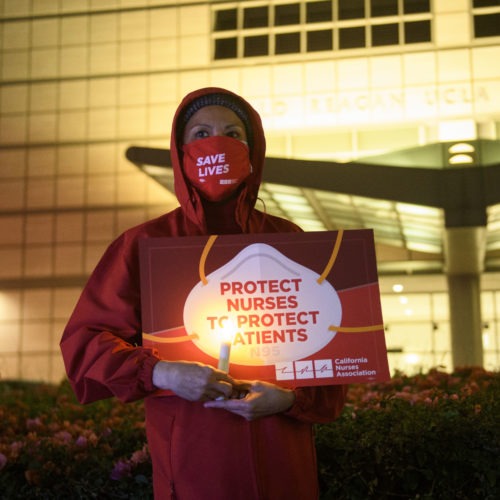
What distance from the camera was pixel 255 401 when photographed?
2318mm

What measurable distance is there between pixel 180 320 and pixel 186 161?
1.89 ft

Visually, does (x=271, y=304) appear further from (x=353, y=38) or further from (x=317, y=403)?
(x=353, y=38)

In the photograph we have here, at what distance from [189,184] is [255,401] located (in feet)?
2.69

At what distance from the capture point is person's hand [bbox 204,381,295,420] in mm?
2303

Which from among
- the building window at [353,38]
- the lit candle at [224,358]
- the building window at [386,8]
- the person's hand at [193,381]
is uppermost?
Result: the building window at [386,8]

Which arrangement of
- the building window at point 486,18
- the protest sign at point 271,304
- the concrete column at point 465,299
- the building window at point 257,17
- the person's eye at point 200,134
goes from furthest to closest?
1. the building window at point 257,17
2. the building window at point 486,18
3. the concrete column at point 465,299
4. the person's eye at point 200,134
5. the protest sign at point 271,304

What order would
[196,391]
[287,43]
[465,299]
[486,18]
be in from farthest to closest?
[287,43], [486,18], [465,299], [196,391]

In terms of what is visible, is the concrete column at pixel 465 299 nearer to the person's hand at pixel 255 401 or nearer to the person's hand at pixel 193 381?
the person's hand at pixel 255 401

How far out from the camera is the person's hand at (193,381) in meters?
2.24

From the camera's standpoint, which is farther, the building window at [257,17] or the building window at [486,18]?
the building window at [257,17]

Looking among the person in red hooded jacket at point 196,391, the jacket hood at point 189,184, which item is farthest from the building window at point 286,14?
the person in red hooded jacket at point 196,391

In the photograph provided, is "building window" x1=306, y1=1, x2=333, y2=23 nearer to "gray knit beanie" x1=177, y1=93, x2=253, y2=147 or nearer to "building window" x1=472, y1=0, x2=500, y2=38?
"building window" x1=472, y1=0, x2=500, y2=38

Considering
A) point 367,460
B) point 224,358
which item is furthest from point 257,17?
point 224,358

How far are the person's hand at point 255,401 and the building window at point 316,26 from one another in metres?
22.6
